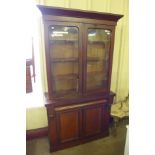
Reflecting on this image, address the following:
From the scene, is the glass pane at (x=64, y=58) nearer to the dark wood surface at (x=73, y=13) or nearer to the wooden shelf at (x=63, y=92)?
the wooden shelf at (x=63, y=92)

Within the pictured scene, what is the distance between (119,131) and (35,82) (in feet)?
Result: 5.59

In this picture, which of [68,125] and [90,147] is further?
[90,147]

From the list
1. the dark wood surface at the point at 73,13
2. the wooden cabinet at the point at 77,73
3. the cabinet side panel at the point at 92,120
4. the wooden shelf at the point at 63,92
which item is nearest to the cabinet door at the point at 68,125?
the wooden cabinet at the point at 77,73

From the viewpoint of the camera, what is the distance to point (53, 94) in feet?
6.53

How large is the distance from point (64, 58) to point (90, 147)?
1399 mm

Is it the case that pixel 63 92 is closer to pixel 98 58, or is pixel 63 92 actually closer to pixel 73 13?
pixel 98 58

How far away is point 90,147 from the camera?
7.38 ft

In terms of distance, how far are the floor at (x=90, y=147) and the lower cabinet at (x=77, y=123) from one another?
8cm

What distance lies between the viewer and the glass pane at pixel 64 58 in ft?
6.44

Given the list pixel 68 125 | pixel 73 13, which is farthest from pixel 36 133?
pixel 73 13

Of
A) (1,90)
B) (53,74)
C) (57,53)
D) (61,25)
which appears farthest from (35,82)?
(1,90)

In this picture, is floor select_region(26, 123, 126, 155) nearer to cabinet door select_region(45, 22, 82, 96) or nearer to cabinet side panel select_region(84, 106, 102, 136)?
cabinet side panel select_region(84, 106, 102, 136)
